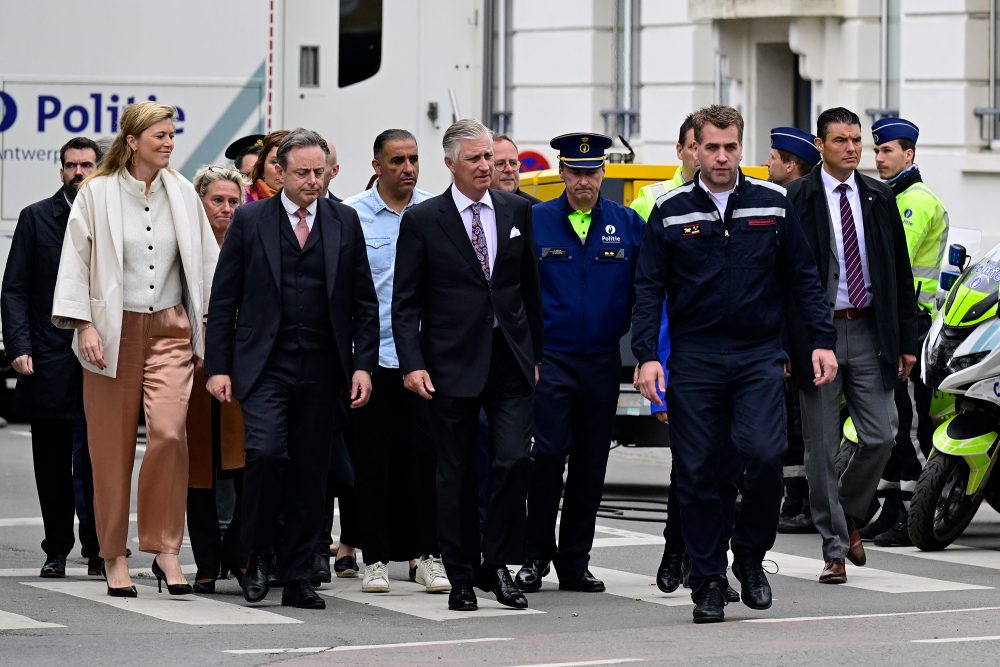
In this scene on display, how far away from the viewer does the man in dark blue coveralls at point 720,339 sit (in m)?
9.91

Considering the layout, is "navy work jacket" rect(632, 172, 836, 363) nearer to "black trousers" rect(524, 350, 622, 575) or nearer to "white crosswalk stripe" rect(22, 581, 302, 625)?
"black trousers" rect(524, 350, 622, 575)

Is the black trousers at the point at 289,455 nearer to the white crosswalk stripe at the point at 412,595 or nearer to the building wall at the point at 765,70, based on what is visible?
the white crosswalk stripe at the point at 412,595

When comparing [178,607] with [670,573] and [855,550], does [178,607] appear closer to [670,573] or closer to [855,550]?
[670,573]

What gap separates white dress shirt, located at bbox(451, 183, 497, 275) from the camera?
34.1 ft

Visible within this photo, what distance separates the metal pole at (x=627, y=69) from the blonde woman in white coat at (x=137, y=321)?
16.3 m

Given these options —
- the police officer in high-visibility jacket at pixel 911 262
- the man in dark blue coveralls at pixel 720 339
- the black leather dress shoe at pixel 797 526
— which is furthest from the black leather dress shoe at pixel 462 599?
the black leather dress shoe at pixel 797 526

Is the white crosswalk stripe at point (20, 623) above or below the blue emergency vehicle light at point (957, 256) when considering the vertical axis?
below

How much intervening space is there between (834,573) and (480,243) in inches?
88.6

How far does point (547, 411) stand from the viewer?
35.4ft

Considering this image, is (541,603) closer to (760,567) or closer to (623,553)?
(760,567)

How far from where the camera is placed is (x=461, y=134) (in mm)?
10375

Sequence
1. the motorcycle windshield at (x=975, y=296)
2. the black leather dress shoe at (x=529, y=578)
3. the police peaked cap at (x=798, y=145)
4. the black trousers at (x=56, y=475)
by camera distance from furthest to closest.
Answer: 1. the police peaked cap at (x=798, y=145)
2. the motorcycle windshield at (x=975, y=296)
3. the black trousers at (x=56, y=475)
4. the black leather dress shoe at (x=529, y=578)

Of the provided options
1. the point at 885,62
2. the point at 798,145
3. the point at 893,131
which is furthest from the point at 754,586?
the point at 885,62

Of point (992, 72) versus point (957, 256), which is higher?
point (992, 72)
